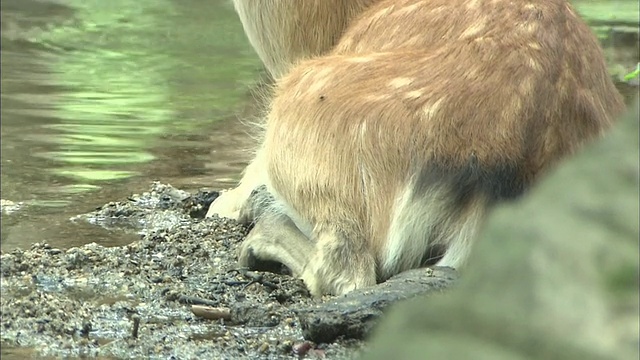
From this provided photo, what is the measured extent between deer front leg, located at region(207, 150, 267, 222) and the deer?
0.30 metres

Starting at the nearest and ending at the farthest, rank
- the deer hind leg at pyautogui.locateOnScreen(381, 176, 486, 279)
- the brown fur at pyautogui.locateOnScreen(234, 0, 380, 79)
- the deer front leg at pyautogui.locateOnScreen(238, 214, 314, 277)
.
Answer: the deer hind leg at pyautogui.locateOnScreen(381, 176, 486, 279), the deer front leg at pyautogui.locateOnScreen(238, 214, 314, 277), the brown fur at pyautogui.locateOnScreen(234, 0, 380, 79)

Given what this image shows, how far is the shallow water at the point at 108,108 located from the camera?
6465 mm

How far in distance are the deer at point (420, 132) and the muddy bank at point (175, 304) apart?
188mm

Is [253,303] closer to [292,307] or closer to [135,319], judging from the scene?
[292,307]

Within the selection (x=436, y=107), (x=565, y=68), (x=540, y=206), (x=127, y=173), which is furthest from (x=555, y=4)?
(x=540, y=206)

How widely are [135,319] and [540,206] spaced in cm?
347

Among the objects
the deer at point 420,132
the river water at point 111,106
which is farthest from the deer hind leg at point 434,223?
the river water at point 111,106

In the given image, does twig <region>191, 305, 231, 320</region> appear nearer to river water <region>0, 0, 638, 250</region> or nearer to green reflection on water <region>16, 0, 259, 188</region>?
river water <region>0, 0, 638, 250</region>

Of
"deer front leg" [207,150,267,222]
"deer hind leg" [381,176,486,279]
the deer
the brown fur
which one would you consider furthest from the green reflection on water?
"deer hind leg" [381,176,486,279]

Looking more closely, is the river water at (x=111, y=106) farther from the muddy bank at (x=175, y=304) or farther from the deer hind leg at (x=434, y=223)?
the deer hind leg at (x=434, y=223)

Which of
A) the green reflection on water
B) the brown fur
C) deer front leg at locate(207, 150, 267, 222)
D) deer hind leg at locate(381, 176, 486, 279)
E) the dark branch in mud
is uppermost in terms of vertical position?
the brown fur

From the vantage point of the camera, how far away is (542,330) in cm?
84

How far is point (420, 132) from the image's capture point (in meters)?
4.51

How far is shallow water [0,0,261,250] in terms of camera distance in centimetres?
646
